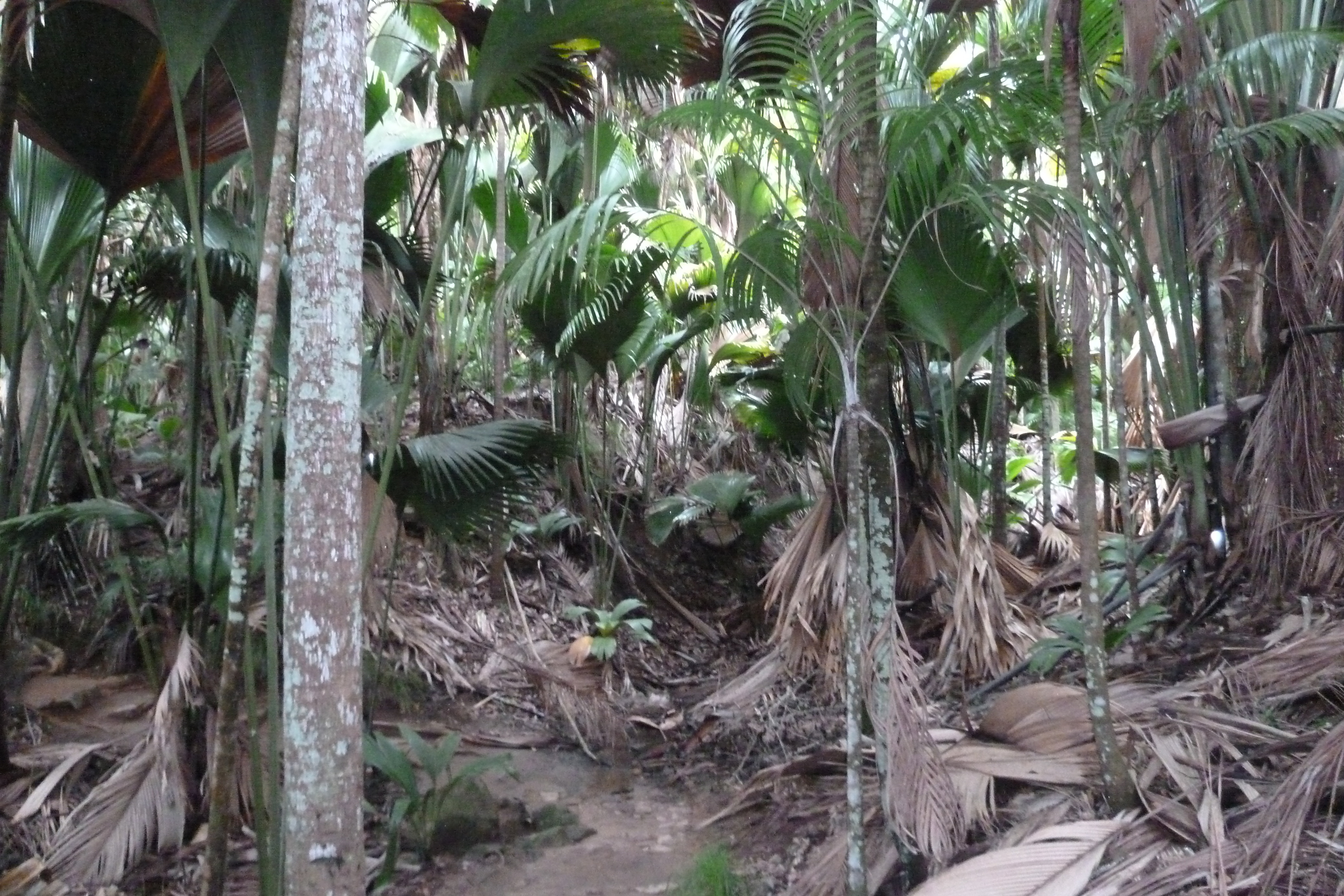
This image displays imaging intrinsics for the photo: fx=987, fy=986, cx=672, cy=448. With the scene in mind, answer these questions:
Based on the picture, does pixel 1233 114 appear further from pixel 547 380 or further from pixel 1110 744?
pixel 547 380

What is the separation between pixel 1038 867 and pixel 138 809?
3.36 metres

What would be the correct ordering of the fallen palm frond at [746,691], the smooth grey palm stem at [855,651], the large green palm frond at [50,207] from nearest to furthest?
the smooth grey palm stem at [855,651]
the large green palm frond at [50,207]
the fallen palm frond at [746,691]

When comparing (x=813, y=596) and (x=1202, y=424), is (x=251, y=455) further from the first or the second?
(x=1202, y=424)

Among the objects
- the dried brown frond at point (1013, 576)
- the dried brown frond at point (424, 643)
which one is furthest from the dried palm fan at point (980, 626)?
the dried brown frond at point (424, 643)

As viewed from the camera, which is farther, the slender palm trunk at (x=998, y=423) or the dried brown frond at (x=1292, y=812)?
the slender palm trunk at (x=998, y=423)

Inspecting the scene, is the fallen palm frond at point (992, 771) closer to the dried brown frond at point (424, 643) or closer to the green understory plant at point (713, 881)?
the green understory plant at point (713, 881)

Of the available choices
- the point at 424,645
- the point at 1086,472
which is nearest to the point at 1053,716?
the point at 1086,472

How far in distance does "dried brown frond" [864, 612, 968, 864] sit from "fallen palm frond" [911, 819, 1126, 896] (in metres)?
0.16

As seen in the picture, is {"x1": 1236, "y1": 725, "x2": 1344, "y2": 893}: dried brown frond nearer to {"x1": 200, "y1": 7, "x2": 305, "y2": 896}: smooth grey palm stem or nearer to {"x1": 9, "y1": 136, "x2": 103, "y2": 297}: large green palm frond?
{"x1": 200, "y1": 7, "x2": 305, "y2": 896}: smooth grey palm stem

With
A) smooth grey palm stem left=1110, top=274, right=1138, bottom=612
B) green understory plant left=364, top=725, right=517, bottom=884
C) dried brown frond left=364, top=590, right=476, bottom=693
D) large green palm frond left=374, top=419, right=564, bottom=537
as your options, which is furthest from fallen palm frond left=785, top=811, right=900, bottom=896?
dried brown frond left=364, top=590, right=476, bottom=693

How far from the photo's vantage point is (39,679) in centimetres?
502

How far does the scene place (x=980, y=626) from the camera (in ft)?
15.9

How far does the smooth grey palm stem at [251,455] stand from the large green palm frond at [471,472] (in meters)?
Result: 1.05

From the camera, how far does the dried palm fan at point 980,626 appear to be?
4.81m
